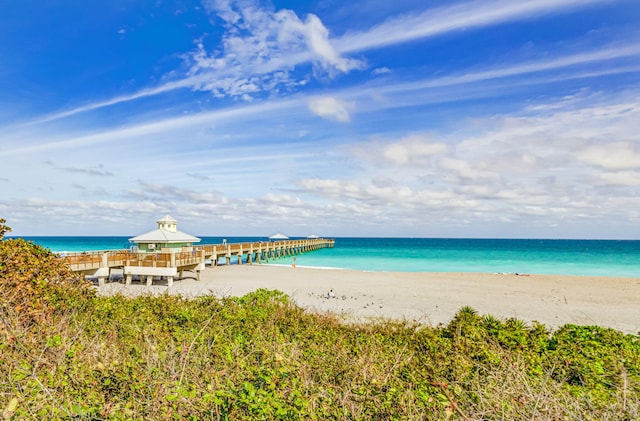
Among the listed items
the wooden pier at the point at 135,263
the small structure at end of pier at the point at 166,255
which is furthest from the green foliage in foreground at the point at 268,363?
the small structure at end of pier at the point at 166,255

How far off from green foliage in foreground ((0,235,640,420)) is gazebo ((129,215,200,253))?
1833 cm

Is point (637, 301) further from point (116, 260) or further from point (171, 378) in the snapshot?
point (116, 260)

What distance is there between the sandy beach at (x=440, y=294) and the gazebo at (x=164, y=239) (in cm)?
299

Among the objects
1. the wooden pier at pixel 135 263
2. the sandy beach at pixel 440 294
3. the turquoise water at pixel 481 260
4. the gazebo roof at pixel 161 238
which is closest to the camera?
the sandy beach at pixel 440 294

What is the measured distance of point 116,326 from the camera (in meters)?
7.12

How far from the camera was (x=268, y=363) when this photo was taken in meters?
4.36

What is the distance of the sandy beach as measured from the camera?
15.9 meters

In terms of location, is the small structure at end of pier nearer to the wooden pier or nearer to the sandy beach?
the wooden pier

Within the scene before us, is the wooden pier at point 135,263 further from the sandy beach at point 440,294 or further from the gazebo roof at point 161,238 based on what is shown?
the gazebo roof at point 161,238

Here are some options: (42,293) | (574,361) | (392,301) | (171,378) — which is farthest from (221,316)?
(392,301)

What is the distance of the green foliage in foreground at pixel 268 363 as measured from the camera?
11.2 ft

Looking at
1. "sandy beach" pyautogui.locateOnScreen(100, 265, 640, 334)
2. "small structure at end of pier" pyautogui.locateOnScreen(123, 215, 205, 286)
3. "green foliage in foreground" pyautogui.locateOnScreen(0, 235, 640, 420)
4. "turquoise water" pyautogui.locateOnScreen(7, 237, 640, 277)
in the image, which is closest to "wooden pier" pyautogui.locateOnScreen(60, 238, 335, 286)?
"small structure at end of pier" pyautogui.locateOnScreen(123, 215, 205, 286)

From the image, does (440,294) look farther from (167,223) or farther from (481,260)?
(481,260)

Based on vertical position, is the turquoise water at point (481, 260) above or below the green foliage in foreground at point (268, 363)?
below
